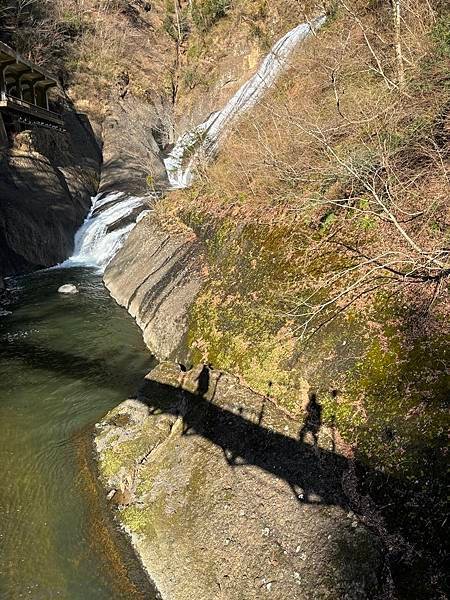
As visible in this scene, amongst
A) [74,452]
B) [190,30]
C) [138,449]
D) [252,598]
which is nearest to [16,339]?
[74,452]

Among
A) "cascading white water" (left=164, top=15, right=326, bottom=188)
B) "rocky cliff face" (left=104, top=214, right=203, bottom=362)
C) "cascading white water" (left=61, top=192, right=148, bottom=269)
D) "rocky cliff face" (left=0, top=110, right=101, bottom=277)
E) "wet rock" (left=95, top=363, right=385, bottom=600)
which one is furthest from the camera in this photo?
"cascading white water" (left=61, top=192, right=148, bottom=269)

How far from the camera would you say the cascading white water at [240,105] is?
17656 millimetres

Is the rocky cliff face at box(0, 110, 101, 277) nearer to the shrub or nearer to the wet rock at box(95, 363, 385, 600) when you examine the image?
the wet rock at box(95, 363, 385, 600)

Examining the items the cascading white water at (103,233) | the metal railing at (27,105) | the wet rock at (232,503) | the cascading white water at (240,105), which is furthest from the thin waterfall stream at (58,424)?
the metal railing at (27,105)

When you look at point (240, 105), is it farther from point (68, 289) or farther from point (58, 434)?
point (58, 434)

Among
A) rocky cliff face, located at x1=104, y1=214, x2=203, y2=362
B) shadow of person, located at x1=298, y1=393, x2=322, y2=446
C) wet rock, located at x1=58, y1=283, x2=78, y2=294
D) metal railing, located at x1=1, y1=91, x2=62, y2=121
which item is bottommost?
shadow of person, located at x1=298, y1=393, x2=322, y2=446

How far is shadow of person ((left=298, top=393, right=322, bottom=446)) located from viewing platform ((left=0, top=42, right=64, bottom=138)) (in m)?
20.4

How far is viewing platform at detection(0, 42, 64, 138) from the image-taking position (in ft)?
64.2

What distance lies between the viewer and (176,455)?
20.4ft

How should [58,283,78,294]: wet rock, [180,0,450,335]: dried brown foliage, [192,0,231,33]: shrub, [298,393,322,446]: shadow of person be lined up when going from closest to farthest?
1. [298,393,322,446]: shadow of person
2. [180,0,450,335]: dried brown foliage
3. [58,283,78,294]: wet rock
4. [192,0,231,33]: shrub

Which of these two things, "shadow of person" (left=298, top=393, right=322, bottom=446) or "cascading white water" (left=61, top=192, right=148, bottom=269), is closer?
"shadow of person" (left=298, top=393, right=322, bottom=446)

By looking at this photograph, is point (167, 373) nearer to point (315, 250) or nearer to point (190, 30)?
point (315, 250)

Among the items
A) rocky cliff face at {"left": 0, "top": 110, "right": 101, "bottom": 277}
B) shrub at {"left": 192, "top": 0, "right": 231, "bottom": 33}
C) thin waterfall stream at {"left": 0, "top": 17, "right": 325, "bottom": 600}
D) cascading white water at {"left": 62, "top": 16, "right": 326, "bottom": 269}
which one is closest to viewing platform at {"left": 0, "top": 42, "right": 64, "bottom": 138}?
rocky cliff face at {"left": 0, "top": 110, "right": 101, "bottom": 277}

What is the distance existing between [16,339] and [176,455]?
23.3ft
